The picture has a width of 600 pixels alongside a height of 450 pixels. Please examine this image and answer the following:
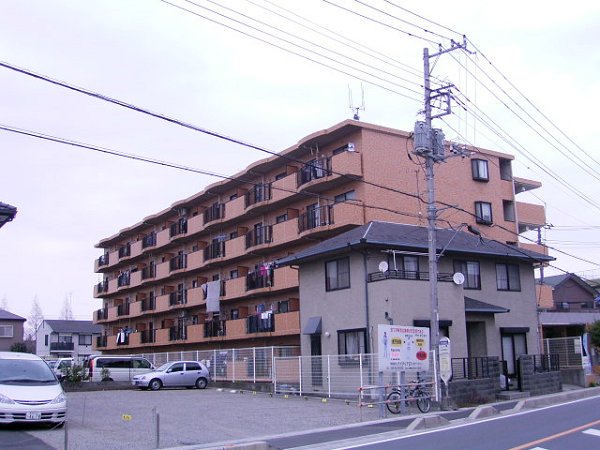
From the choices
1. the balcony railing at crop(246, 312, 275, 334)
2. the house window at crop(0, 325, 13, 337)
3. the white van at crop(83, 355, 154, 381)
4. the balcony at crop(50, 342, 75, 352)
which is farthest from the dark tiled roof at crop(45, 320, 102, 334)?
the balcony railing at crop(246, 312, 275, 334)

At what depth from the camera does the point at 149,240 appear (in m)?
55.0

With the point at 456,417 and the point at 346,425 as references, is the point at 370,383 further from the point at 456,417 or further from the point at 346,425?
the point at 346,425

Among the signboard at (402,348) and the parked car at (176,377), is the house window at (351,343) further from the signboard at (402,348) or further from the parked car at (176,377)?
the parked car at (176,377)

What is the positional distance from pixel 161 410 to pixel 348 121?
17.7 metres

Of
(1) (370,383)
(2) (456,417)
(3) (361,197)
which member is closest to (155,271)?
(3) (361,197)

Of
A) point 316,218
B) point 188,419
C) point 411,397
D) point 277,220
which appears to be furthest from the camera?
point 277,220

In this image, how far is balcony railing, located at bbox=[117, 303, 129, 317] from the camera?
191 ft

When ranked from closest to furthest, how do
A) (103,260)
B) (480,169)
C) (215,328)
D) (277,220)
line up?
(480,169) < (277,220) < (215,328) < (103,260)

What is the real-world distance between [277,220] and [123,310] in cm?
2498

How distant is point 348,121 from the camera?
1298 inches

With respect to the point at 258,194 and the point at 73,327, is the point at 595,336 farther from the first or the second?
the point at 73,327

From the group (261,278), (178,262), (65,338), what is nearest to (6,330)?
(178,262)

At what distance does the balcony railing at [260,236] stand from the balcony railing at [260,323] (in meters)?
4.45

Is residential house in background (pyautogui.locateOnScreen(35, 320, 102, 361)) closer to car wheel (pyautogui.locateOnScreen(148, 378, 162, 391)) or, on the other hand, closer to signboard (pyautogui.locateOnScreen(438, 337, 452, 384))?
car wheel (pyautogui.locateOnScreen(148, 378, 162, 391))
